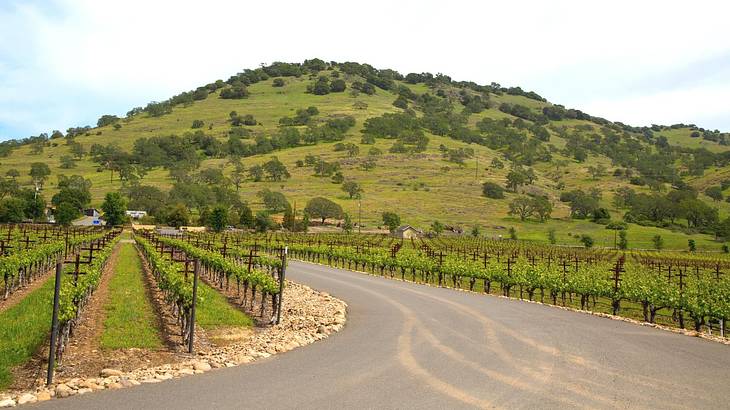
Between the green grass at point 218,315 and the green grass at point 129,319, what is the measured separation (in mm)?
1489

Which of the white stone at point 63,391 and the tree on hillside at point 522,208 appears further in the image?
the tree on hillside at point 522,208

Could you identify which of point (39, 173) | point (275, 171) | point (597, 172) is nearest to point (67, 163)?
point (39, 173)

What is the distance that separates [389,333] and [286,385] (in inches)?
236

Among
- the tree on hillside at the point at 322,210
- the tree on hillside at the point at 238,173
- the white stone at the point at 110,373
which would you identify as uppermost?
the tree on hillside at the point at 238,173

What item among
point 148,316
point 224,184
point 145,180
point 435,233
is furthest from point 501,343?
point 145,180

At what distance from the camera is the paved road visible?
9141 mm

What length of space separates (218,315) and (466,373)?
10369mm

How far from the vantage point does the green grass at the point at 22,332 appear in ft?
36.7

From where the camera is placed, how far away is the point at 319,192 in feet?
490

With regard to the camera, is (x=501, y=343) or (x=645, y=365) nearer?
(x=645, y=365)

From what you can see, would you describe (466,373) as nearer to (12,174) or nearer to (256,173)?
(256,173)

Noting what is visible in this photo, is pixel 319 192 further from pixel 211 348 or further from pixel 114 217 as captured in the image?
pixel 211 348

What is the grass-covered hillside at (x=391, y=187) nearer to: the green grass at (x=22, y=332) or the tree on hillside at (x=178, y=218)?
the tree on hillside at (x=178, y=218)

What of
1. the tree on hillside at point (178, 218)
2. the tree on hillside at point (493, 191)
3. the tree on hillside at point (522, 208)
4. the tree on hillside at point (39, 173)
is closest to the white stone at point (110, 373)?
the tree on hillside at point (178, 218)
